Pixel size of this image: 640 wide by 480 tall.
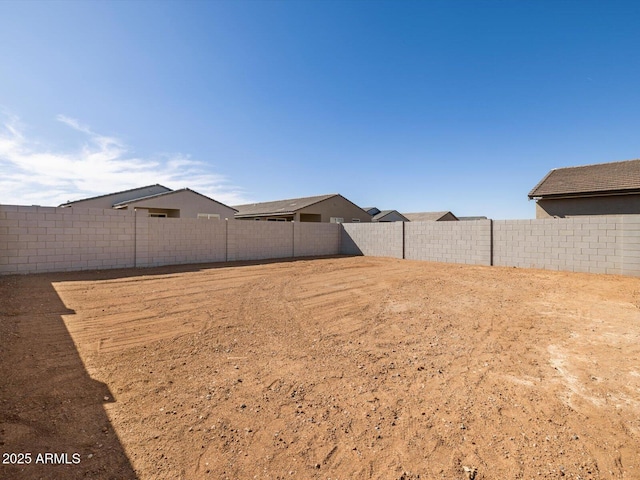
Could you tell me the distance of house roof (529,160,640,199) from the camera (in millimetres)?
12914

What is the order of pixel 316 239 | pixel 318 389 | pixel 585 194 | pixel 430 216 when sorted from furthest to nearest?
pixel 430 216
pixel 316 239
pixel 585 194
pixel 318 389

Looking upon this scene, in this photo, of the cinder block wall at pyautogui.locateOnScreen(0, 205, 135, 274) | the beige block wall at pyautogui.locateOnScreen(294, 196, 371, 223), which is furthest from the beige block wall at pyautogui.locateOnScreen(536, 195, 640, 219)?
the cinder block wall at pyautogui.locateOnScreen(0, 205, 135, 274)

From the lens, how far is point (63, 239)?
884 cm

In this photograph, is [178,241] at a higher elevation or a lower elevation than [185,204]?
lower

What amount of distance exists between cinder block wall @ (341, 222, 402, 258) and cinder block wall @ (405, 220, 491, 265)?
59 centimetres

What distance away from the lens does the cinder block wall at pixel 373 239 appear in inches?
579

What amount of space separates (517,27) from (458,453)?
471 inches

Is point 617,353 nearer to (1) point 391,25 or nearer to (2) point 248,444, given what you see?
(2) point 248,444

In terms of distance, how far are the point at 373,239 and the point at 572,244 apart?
8.07 m

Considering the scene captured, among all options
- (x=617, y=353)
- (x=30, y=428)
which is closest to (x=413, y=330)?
(x=617, y=353)

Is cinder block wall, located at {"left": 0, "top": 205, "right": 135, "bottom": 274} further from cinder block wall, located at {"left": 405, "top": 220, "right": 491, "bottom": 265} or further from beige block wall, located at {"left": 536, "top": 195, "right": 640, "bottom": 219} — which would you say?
beige block wall, located at {"left": 536, "top": 195, "right": 640, "bottom": 219}

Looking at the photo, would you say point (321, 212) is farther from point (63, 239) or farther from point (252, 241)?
point (63, 239)

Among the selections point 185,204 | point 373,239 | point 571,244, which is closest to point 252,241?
point 373,239

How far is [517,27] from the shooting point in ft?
30.2
